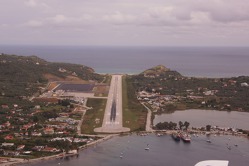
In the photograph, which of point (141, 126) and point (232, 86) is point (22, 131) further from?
point (232, 86)

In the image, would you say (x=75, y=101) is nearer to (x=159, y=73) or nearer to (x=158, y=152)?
(x=158, y=152)

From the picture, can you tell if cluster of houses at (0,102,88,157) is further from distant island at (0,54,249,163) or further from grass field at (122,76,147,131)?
grass field at (122,76,147,131)

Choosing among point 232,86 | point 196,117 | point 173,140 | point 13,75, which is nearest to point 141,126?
point 173,140

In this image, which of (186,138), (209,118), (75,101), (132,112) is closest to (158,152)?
(186,138)

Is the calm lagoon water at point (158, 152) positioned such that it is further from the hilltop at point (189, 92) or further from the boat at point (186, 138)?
the hilltop at point (189, 92)

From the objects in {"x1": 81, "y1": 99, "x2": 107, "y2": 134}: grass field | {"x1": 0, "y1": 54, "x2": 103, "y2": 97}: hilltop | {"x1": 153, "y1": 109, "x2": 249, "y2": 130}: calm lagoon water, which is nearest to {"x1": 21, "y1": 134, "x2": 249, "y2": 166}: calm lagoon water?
{"x1": 81, "y1": 99, "x2": 107, "y2": 134}: grass field

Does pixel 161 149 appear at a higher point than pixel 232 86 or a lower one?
lower

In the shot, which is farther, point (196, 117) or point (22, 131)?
point (196, 117)

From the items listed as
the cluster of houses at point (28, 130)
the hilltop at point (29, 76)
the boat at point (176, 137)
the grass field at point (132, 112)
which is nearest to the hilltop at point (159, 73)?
the hilltop at point (29, 76)
